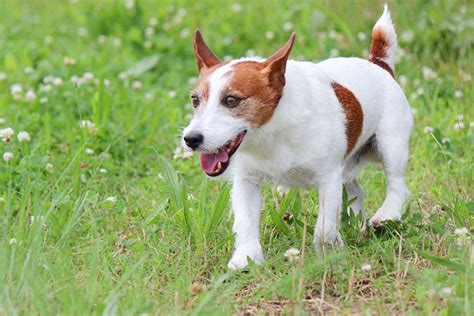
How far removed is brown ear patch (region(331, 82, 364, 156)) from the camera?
4.74 m

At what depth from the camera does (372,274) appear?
14.3ft

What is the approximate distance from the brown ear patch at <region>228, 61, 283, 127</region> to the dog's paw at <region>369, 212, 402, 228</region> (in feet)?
3.07

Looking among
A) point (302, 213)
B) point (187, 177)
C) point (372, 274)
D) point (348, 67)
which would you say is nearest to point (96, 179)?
point (187, 177)

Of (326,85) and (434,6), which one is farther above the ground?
A: (326,85)

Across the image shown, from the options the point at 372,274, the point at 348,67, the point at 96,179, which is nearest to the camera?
the point at 372,274

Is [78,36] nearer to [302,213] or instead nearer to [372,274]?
[302,213]

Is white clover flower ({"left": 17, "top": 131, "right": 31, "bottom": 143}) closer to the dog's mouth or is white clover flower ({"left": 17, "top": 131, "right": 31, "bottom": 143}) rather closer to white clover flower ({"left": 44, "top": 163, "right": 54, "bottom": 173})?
white clover flower ({"left": 44, "top": 163, "right": 54, "bottom": 173})

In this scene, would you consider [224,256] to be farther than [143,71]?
No

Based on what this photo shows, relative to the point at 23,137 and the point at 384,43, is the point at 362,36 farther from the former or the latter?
the point at 23,137

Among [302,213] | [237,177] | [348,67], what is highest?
[348,67]

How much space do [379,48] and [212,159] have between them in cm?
165

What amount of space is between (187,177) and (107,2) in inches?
170

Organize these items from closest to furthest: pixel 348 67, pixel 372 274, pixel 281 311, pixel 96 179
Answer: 1. pixel 281 311
2. pixel 372 274
3. pixel 348 67
4. pixel 96 179

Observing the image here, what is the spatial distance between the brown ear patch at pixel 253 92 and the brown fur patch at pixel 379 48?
124cm
